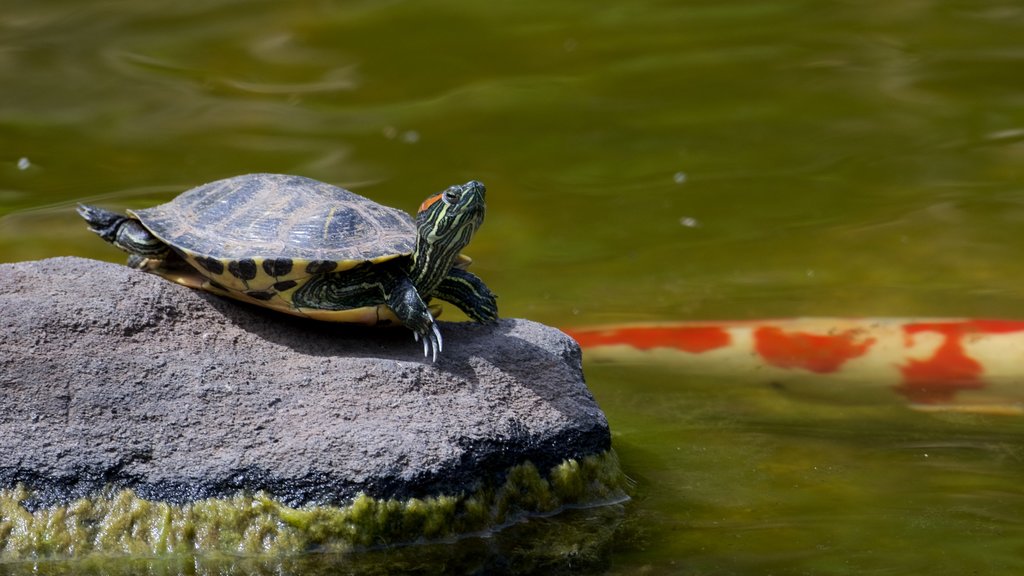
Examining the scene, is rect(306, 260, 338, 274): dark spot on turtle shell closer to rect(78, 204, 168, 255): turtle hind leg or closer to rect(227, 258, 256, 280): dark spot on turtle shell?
rect(227, 258, 256, 280): dark spot on turtle shell

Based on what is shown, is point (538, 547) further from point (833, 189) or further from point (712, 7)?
point (712, 7)

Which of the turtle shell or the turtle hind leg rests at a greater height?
the turtle shell

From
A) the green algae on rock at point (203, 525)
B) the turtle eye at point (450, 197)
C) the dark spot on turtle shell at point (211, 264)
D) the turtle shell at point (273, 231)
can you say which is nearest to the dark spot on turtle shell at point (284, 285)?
the turtle shell at point (273, 231)

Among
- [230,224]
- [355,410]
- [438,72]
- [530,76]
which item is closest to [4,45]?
[438,72]

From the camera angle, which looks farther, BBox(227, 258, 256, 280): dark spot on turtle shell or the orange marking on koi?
the orange marking on koi

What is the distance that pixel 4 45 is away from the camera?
22.9 ft

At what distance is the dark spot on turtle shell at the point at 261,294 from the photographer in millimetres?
3027

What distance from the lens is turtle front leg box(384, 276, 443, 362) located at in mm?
2984

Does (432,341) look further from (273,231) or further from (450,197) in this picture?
(273,231)

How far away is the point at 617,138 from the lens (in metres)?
6.49

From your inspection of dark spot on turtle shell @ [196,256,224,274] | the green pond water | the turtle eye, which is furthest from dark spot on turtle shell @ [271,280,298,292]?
the green pond water

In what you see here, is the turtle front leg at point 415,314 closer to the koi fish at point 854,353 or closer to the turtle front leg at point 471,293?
the turtle front leg at point 471,293

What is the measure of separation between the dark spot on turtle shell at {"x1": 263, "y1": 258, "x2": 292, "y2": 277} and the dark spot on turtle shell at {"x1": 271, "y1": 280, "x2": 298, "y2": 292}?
→ 0.03 metres

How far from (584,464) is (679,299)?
226 centimetres
